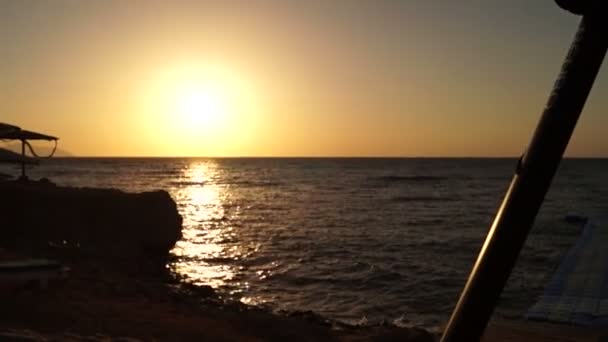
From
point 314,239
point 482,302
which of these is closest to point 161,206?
point 314,239

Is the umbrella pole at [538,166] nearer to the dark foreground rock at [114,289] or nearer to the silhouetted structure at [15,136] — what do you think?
the dark foreground rock at [114,289]

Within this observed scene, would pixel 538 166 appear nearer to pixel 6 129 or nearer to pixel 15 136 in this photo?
pixel 6 129

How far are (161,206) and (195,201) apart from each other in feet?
117

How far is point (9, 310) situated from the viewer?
9.37 m

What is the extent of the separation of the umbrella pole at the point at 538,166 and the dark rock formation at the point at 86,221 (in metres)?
20.4

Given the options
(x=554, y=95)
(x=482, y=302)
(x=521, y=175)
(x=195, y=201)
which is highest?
(x=554, y=95)

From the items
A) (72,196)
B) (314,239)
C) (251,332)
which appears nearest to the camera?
(251,332)

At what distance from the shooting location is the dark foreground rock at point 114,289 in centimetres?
938

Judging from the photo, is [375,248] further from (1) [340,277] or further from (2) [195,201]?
(2) [195,201]

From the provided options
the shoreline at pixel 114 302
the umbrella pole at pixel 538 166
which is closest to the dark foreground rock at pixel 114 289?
the shoreline at pixel 114 302

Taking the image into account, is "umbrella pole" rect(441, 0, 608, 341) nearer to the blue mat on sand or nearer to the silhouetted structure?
the blue mat on sand

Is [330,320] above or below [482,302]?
below

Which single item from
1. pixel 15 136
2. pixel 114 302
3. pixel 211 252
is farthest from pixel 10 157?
pixel 114 302

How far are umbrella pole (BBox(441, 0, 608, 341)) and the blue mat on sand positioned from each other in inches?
420
